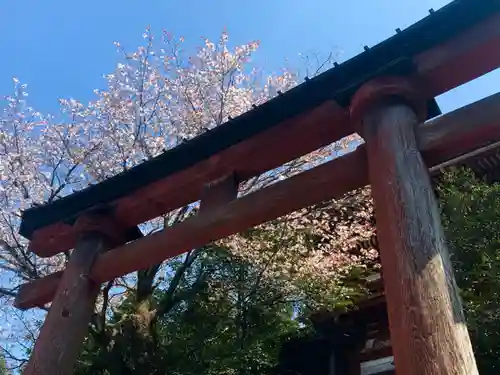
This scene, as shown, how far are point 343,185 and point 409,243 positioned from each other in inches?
43.2

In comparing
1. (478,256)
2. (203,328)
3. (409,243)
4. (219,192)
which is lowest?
(409,243)

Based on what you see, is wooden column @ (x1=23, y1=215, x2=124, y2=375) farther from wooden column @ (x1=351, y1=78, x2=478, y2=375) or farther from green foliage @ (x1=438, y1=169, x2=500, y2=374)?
green foliage @ (x1=438, y1=169, x2=500, y2=374)

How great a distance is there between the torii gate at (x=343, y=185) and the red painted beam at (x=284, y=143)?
1 centimetres

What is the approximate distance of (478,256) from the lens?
654 centimetres

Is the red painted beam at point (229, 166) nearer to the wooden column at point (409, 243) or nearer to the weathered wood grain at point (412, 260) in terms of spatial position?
the wooden column at point (409, 243)

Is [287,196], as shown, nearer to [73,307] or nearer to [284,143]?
[284,143]

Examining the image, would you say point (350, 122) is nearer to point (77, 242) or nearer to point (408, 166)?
point (408, 166)

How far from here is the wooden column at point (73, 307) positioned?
4.36 meters

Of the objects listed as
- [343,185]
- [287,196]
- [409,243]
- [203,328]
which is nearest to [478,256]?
[343,185]

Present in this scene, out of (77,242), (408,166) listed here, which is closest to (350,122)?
(408,166)

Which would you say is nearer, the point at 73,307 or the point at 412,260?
the point at 412,260

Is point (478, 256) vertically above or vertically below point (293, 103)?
above

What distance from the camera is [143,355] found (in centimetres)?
793

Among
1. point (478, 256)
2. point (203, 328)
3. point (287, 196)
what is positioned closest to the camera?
point (287, 196)
